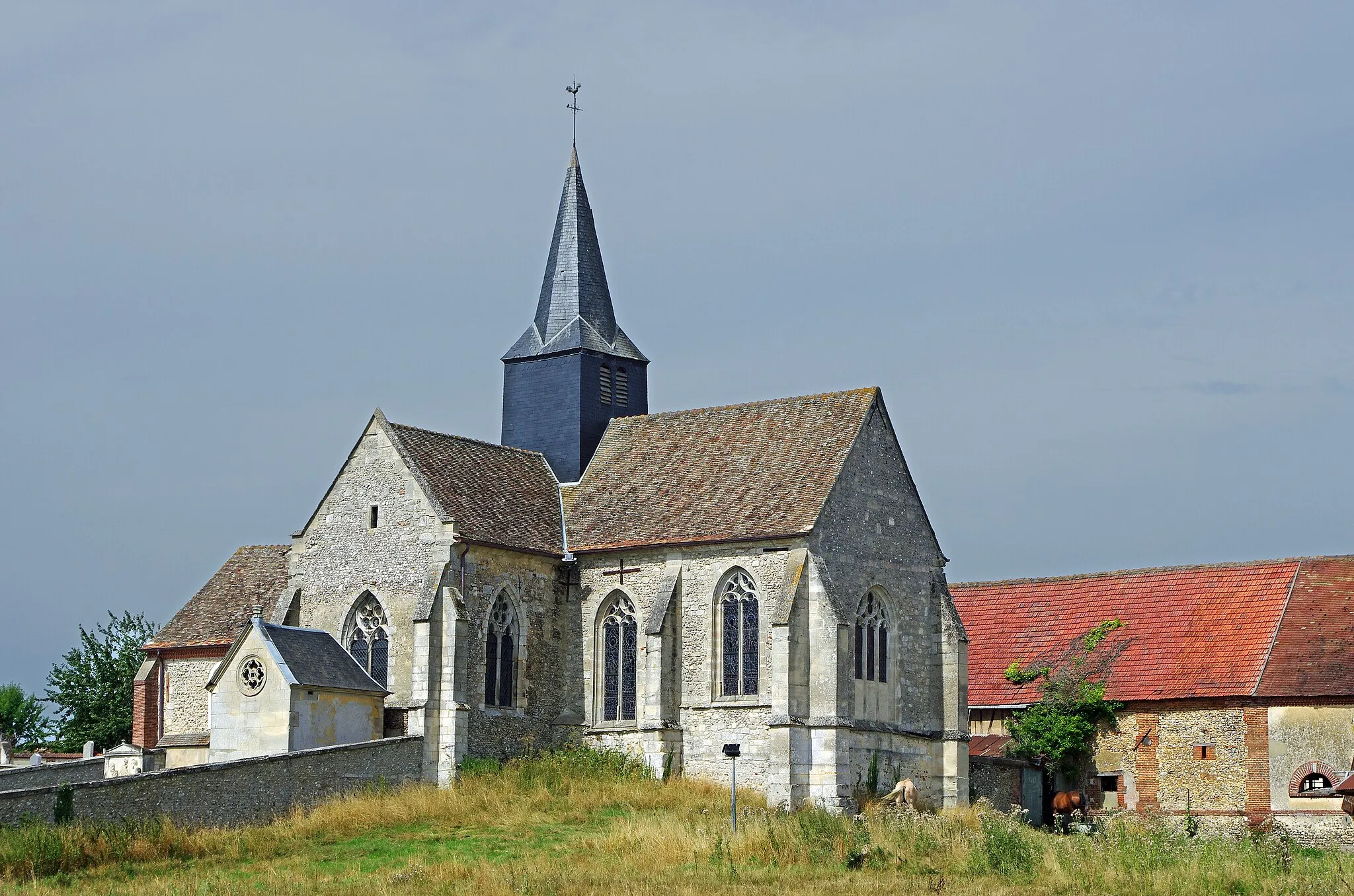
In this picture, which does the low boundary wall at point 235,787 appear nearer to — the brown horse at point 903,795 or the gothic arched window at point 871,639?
the gothic arched window at point 871,639

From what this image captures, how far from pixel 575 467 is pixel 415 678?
8041 millimetres

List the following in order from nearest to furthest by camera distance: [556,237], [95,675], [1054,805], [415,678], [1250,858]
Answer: [1250,858] < [415,678] < [1054,805] < [556,237] < [95,675]

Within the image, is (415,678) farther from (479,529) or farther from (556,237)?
(556,237)

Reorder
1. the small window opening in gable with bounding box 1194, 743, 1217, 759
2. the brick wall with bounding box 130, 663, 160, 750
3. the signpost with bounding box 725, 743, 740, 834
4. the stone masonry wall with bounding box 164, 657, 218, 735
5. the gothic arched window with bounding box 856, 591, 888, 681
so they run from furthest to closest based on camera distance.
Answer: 1. the brick wall with bounding box 130, 663, 160, 750
2. the stone masonry wall with bounding box 164, 657, 218, 735
3. the small window opening in gable with bounding box 1194, 743, 1217, 759
4. the gothic arched window with bounding box 856, 591, 888, 681
5. the signpost with bounding box 725, 743, 740, 834

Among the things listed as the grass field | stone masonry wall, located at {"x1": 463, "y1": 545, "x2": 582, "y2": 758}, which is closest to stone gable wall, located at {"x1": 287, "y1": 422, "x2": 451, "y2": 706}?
stone masonry wall, located at {"x1": 463, "y1": 545, "x2": 582, "y2": 758}

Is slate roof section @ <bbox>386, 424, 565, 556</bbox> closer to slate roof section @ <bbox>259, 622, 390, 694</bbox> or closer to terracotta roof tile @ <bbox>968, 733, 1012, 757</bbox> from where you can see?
slate roof section @ <bbox>259, 622, 390, 694</bbox>

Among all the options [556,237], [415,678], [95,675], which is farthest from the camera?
[95,675]

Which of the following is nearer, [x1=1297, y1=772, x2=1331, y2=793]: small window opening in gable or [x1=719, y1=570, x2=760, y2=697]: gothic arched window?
[x1=719, y1=570, x2=760, y2=697]: gothic arched window

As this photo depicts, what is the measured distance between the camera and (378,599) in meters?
40.2

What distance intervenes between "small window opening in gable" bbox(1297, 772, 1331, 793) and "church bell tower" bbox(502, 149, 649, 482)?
17762mm

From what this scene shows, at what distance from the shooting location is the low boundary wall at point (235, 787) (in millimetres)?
31250

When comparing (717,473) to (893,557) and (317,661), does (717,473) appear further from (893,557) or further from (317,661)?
(317,661)

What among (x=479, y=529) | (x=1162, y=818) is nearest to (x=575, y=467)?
(x=479, y=529)

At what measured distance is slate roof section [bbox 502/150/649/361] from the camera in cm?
4572
